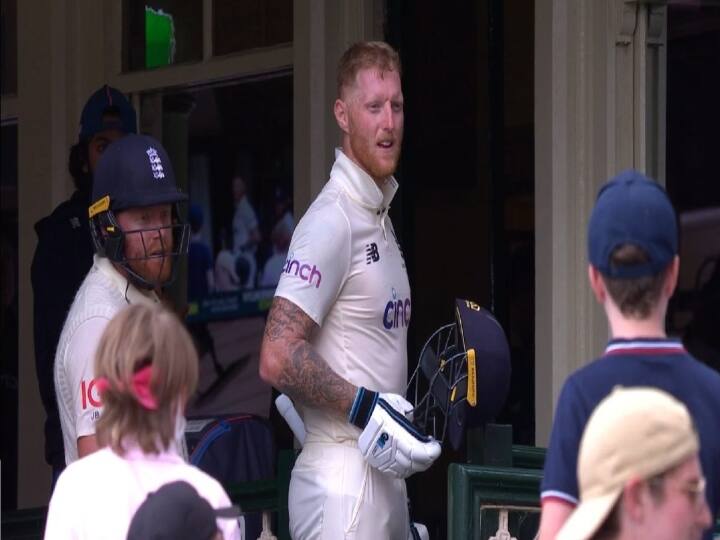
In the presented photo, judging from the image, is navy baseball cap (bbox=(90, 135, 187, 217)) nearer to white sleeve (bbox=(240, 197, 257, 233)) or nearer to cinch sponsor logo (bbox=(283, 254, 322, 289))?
cinch sponsor logo (bbox=(283, 254, 322, 289))

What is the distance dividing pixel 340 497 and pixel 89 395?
2.83ft

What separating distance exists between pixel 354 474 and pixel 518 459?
21.4 inches

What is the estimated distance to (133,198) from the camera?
4.34m

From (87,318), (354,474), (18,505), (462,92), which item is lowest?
(18,505)

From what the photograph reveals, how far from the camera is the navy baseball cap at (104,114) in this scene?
5.84 metres

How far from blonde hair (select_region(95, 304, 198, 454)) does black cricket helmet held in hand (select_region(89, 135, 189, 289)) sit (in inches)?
43.7

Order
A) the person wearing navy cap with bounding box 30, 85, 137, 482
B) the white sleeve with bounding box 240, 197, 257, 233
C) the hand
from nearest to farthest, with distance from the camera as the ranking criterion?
the hand → the person wearing navy cap with bounding box 30, 85, 137, 482 → the white sleeve with bounding box 240, 197, 257, 233

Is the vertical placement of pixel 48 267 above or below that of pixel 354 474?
above

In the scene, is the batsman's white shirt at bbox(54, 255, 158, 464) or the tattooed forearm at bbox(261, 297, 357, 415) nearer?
the batsman's white shirt at bbox(54, 255, 158, 464)

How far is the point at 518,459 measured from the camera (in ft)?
16.0

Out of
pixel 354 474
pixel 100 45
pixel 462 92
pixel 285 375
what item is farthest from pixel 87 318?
pixel 100 45

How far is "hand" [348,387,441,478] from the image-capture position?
14.4 feet

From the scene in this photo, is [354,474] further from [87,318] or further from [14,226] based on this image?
[14,226]

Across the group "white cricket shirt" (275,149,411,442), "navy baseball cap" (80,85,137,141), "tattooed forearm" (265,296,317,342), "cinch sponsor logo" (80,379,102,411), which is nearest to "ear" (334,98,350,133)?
"white cricket shirt" (275,149,411,442)
